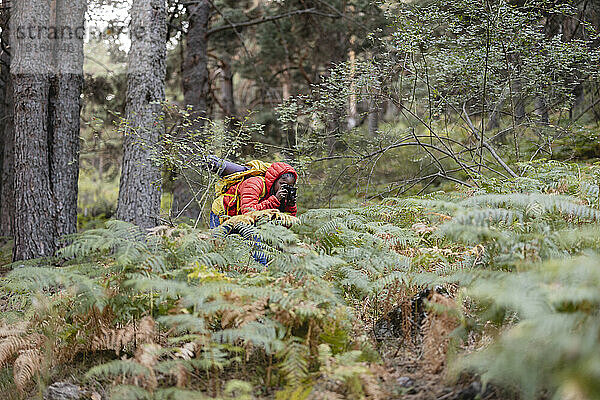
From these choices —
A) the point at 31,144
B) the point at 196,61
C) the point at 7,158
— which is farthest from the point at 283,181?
the point at 7,158

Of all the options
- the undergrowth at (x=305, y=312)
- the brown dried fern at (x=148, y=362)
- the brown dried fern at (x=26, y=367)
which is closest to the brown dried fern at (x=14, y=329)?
the undergrowth at (x=305, y=312)

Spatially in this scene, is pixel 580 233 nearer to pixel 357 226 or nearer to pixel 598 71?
pixel 357 226

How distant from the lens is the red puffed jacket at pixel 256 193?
5.28m

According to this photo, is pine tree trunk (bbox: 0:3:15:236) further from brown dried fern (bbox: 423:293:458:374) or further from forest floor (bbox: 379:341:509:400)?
brown dried fern (bbox: 423:293:458:374)

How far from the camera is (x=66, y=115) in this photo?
27.3 feet

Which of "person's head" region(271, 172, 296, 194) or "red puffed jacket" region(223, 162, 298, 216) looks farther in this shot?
"person's head" region(271, 172, 296, 194)

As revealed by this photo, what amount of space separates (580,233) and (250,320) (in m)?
2.36

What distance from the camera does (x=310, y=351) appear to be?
125 inches

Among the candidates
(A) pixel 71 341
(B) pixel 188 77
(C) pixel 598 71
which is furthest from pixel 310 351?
(B) pixel 188 77

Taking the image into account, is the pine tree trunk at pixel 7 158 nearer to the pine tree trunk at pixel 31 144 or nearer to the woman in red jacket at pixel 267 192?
the pine tree trunk at pixel 31 144

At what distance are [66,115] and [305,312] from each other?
7.20 metres

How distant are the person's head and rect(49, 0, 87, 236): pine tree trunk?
448 centimetres

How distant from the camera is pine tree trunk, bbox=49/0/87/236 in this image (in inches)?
320

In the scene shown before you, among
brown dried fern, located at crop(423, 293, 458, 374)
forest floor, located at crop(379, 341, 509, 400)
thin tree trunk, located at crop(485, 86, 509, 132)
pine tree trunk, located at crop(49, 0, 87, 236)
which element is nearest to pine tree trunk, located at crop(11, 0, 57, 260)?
pine tree trunk, located at crop(49, 0, 87, 236)
